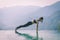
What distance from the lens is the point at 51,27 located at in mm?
1354

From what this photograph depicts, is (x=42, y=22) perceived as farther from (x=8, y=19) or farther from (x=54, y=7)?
(x=8, y=19)

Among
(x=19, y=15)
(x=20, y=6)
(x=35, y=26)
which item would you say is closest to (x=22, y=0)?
(x=20, y=6)

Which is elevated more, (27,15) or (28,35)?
(27,15)

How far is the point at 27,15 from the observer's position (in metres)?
1.36

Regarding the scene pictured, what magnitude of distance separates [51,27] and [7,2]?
56 centimetres

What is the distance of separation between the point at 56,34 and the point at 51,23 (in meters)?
0.13

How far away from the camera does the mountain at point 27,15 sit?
135 centimetres

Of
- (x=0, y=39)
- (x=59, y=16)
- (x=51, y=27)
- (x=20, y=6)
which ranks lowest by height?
(x=0, y=39)

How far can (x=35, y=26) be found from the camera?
134 centimetres

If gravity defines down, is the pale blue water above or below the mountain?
below

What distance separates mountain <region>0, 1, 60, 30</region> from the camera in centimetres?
135

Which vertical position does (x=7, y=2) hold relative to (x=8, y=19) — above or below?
above

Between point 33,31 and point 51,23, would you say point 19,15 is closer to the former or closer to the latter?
point 33,31

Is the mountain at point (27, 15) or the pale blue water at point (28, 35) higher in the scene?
the mountain at point (27, 15)
